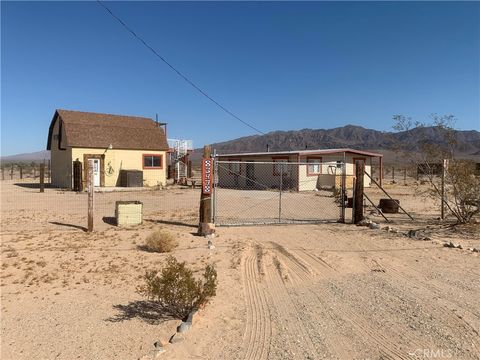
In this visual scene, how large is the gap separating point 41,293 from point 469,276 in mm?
7207

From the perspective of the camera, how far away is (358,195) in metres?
12.9

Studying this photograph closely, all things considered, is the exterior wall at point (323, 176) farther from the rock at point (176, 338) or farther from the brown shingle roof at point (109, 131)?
the rock at point (176, 338)

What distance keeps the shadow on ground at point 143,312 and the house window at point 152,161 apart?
2545 centimetres

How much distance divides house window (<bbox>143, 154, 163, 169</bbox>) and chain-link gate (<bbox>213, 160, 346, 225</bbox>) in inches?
194

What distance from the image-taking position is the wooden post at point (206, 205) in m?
10.9

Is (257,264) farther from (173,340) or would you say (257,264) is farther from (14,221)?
(14,221)

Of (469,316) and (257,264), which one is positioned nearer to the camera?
(469,316)

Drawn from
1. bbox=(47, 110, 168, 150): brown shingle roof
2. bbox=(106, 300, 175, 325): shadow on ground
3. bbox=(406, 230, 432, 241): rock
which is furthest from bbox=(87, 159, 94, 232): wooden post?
bbox=(47, 110, 168, 150): brown shingle roof

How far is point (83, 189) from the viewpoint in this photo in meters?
26.4

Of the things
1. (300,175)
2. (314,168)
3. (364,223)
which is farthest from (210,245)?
(314,168)

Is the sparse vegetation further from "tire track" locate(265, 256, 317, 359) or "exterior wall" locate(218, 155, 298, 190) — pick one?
"exterior wall" locate(218, 155, 298, 190)

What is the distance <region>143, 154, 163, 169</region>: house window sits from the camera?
30547mm

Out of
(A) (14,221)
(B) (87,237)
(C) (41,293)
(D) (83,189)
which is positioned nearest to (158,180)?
(D) (83,189)

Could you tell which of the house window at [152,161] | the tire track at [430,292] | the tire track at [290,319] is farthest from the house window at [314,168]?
the tire track at [290,319]
